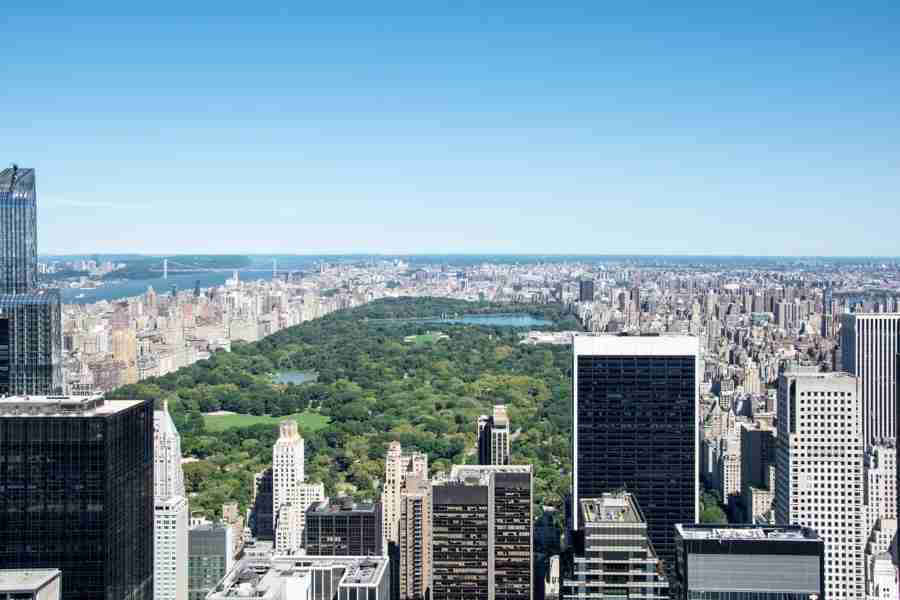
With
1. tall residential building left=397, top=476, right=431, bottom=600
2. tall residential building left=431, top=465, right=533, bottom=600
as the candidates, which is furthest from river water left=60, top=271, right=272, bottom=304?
tall residential building left=431, top=465, right=533, bottom=600

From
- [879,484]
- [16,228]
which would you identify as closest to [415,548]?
[879,484]

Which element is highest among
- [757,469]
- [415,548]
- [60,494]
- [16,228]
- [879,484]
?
[16,228]

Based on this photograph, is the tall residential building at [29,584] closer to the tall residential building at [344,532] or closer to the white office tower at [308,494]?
the tall residential building at [344,532]

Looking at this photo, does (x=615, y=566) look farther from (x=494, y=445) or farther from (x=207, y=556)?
(x=494, y=445)

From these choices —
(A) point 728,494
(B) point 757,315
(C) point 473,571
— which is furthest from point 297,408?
(C) point 473,571

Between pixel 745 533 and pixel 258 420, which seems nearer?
pixel 745 533

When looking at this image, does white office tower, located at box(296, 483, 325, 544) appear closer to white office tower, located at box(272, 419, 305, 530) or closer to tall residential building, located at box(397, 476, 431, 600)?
white office tower, located at box(272, 419, 305, 530)
